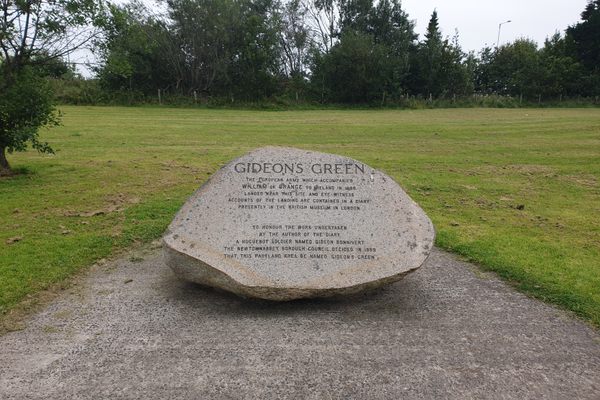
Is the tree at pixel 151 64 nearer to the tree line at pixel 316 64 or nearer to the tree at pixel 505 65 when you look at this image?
the tree line at pixel 316 64

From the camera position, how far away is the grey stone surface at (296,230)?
15.8 ft

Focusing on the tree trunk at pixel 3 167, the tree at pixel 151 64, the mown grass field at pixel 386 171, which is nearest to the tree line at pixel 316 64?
the tree at pixel 151 64

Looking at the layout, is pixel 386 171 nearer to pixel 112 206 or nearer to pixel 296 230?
pixel 112 206

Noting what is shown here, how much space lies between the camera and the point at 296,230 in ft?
17.0

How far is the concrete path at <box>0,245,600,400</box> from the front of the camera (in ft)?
11.8

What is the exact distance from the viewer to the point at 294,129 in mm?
20141

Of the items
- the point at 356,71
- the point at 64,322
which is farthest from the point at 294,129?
the point at 356,71

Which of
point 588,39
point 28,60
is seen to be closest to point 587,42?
point 588,39

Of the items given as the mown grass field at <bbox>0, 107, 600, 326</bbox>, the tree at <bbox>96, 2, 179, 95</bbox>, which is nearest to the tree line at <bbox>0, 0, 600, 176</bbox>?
the tree at <bbox>96, 2, 179, 95</bbox>

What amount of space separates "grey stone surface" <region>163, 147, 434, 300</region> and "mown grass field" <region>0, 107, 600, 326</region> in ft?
5.65

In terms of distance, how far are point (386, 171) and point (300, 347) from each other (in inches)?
329

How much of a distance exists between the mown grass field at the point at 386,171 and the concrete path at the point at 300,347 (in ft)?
2.48

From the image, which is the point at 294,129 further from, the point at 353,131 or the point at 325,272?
the point at 325,272

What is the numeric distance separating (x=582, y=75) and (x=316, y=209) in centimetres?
4980
